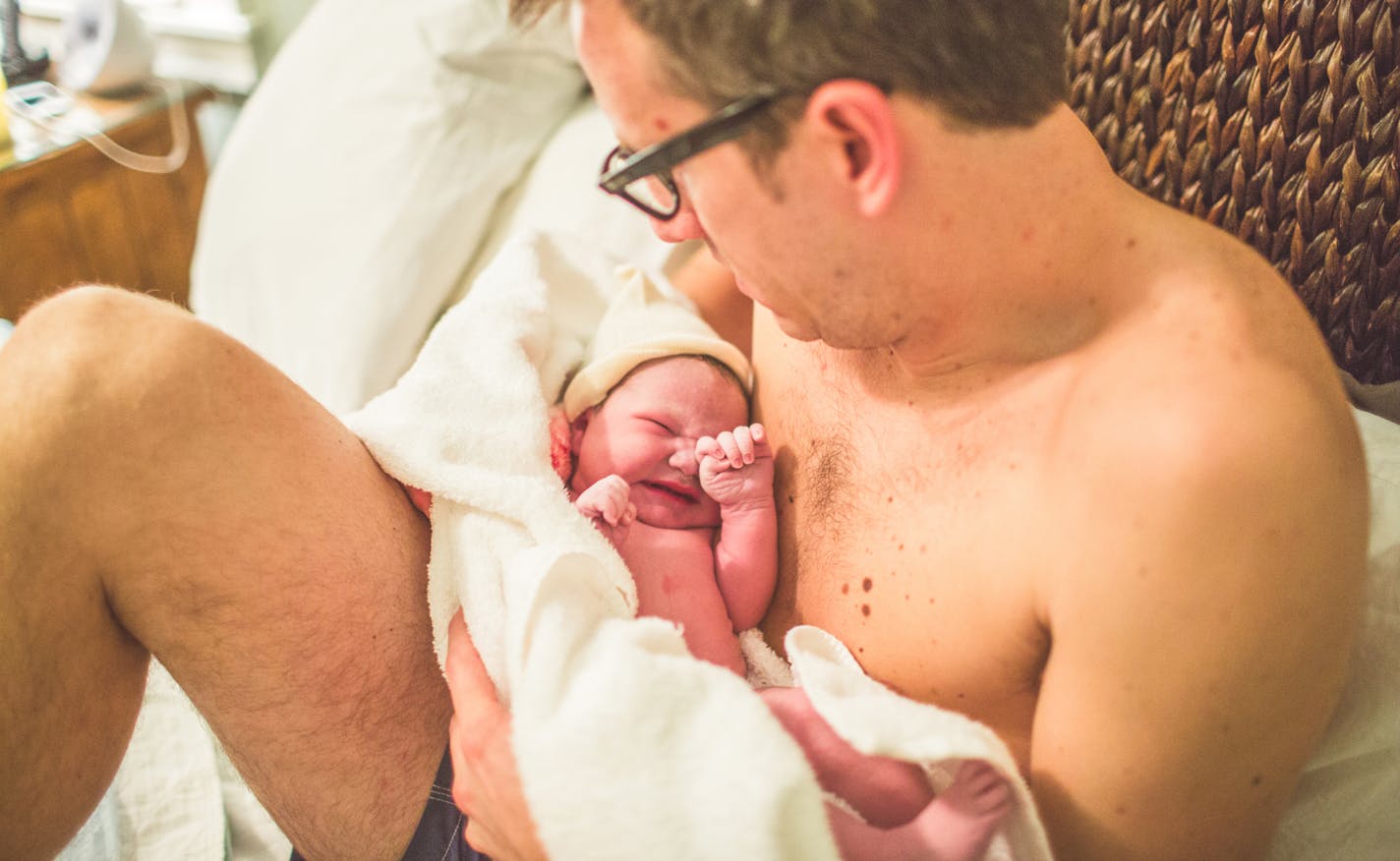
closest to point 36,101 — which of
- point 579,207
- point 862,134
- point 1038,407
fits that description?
point 579,207

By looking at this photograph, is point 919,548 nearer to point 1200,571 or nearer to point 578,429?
point 1200,571

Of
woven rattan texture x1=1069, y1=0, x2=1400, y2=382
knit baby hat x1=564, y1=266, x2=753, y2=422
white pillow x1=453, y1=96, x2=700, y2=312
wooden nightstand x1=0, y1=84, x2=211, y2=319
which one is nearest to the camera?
woven rattan texture x1=1069, y1=0, x2=1400, y2=382

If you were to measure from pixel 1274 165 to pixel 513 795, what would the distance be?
→ 0.95m

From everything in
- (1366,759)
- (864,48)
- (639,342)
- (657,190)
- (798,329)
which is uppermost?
(864,48)

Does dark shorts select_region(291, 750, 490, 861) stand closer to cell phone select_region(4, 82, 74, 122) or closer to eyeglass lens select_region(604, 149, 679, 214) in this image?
eyeglass lens select_region(604, 149, 679, 214)

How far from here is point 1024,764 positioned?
80 cm

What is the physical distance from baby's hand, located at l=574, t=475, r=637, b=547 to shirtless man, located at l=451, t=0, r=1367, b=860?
7.1 inches

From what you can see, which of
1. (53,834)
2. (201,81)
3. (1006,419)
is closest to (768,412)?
(1006,419)

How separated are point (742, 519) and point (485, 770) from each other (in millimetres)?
330

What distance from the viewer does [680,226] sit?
0.79 meters

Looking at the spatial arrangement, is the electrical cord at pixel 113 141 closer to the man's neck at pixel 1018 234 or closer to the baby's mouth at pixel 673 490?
the baby's mouth at pixel 673 490

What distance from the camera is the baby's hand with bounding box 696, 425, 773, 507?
929 millimetres

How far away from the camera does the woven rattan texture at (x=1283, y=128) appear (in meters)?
0.90

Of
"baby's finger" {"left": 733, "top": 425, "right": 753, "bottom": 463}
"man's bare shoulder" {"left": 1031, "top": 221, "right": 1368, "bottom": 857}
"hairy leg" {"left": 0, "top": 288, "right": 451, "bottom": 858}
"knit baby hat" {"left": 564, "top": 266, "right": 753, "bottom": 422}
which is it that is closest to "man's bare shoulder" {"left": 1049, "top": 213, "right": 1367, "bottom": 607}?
"man's bare shoulder" {"left": 1031, "top": 221, "right": 1368, "bottom": 857}
